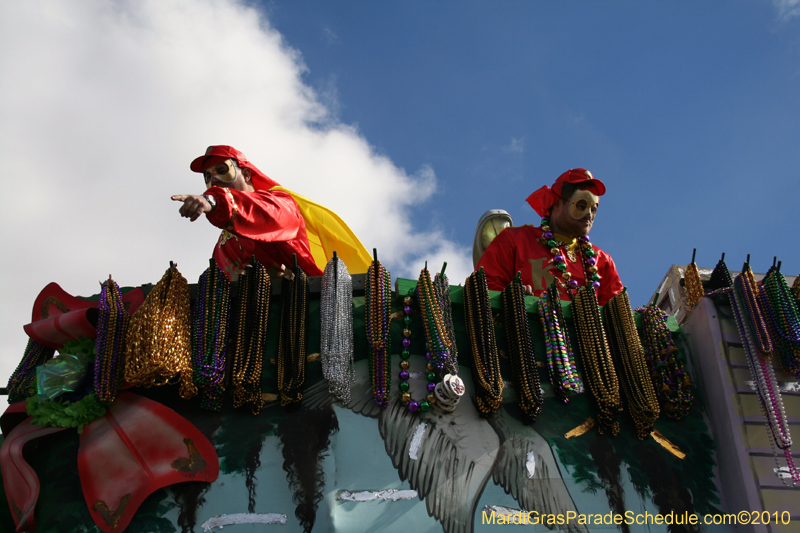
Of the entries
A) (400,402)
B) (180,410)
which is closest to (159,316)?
(180,410)

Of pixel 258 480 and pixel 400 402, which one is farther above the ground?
pixel 400 402

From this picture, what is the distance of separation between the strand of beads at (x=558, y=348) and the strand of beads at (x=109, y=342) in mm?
2840

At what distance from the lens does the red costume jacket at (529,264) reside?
596cm

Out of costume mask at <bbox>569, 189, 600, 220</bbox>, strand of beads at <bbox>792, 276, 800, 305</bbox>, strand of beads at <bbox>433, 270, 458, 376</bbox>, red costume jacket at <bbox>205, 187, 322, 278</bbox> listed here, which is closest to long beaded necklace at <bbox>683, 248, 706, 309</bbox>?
strand of beads at <bbox>792, 276, 800, 305</bbox>

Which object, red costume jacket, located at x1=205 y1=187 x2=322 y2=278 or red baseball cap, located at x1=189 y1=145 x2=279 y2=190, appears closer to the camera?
red costume jacket, located at x1=205 y1=187 x2=322 y2=278

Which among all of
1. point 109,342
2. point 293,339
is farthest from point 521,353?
point 109,342

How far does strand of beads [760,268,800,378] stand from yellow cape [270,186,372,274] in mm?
3177

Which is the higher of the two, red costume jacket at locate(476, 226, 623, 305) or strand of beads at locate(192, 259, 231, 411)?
red costume jacket at locate(476, 226, 623, 305)

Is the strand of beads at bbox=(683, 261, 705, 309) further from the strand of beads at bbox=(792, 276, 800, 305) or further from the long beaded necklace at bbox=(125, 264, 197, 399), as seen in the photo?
the long beaded necklace at bbox=(125, 264, 197, 399)

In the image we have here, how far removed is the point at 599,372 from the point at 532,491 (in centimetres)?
101

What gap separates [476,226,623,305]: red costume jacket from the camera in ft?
19.5

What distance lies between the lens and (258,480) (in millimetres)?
4168

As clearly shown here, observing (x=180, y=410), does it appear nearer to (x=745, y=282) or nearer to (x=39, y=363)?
(x=39, y=363)

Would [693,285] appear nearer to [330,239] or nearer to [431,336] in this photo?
[431,336]
